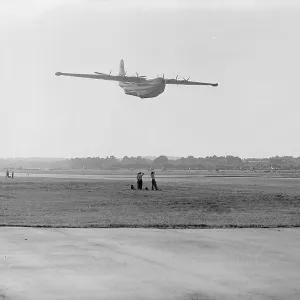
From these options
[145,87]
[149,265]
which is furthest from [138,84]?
[149,265]

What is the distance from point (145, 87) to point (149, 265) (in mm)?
49465

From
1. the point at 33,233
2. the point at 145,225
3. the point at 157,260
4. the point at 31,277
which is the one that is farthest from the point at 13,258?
the point at 145,225

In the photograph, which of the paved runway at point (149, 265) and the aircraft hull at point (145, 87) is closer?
the paved runway at point (149, 265)

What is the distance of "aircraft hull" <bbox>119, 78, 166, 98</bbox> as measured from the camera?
5697 centimetres

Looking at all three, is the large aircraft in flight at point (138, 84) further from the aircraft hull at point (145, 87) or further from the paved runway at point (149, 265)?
the paved runway at point (149, 265)

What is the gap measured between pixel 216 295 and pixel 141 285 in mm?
1199

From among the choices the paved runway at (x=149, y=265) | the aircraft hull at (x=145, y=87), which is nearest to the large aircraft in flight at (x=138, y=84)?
the aircraft hull at (x=145, y=87)

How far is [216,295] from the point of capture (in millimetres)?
7133

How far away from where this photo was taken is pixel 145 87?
57812mm

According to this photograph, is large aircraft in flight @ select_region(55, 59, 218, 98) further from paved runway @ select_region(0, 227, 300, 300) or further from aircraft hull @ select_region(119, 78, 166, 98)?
paved runway @ select_region(0, 227, 300, 300)

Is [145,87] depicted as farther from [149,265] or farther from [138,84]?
[149,265]

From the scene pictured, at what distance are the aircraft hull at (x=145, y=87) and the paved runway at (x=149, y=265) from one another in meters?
44.0

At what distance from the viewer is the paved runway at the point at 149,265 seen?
7301 mm

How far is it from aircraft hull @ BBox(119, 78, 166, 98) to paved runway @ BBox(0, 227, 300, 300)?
144 ft
